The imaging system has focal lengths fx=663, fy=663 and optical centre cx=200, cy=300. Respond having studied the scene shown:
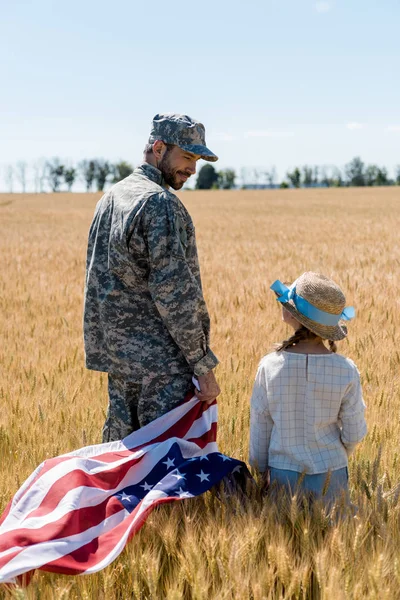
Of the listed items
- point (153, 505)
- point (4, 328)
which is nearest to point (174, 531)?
point (153, 505)

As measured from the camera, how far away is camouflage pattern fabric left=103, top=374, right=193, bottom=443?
2.88 meters

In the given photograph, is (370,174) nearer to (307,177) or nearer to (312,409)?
(307,177)

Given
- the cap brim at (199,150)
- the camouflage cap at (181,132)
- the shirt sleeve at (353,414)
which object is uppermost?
the camouflage cap at (181,132)

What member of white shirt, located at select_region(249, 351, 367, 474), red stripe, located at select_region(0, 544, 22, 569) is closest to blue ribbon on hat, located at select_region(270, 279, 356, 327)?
white shirt, located at select_region(249, 351, 367, 474)

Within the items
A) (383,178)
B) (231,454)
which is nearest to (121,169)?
(383,178)

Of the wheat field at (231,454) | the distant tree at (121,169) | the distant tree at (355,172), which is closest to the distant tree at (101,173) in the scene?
the distant tree at (121,169)

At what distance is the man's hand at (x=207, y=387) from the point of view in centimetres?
283

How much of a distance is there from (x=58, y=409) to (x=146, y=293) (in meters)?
1.16

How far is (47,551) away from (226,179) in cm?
11103

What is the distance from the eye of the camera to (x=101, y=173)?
4535 inches

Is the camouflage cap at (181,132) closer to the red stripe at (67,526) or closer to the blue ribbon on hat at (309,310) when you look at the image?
the blue ribbon on hat at (309,310)

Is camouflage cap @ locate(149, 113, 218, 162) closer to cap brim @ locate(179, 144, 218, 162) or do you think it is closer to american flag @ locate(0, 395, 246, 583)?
cap brim @ locate(179, 144, 218, 162)

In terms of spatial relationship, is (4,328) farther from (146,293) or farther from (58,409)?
Answer: (146,293)

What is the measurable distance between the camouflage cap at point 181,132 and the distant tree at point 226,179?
108 meters
